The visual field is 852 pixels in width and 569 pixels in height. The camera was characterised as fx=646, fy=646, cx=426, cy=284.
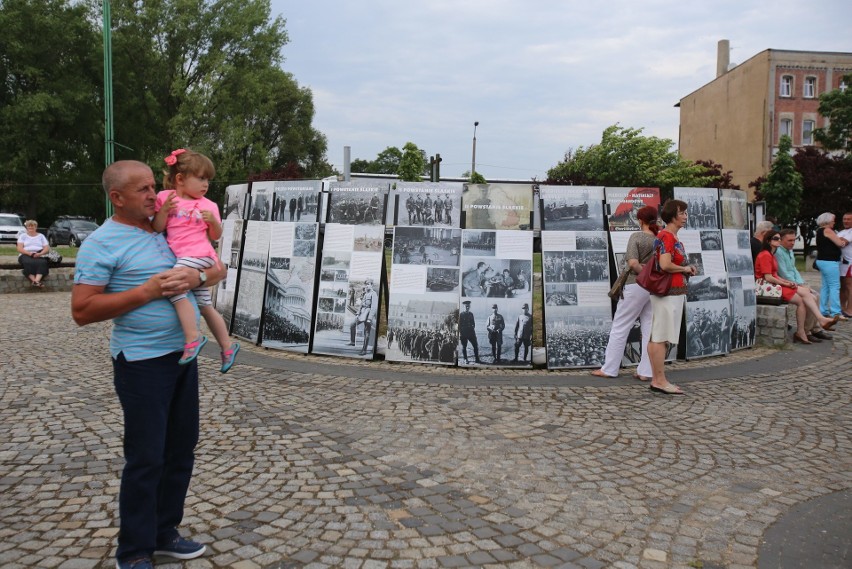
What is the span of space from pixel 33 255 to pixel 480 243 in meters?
12.3

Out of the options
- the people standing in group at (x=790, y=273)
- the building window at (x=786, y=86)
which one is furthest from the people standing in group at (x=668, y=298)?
the building window at (x=786, y=86)

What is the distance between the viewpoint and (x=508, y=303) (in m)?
7.80

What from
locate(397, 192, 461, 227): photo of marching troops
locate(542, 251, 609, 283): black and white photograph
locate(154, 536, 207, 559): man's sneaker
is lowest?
locate(154, 536, 207, 559): man's sneaker

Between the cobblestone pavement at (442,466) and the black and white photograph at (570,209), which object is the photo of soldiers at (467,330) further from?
the black and white photograph at (570,209)

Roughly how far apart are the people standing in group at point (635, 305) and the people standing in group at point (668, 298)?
448mm

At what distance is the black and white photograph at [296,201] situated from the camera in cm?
872

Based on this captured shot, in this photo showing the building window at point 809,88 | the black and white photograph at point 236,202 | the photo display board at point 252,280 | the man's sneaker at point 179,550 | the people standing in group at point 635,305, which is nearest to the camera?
the man's sneaker at point 179,550

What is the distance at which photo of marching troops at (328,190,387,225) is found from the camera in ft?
27.4

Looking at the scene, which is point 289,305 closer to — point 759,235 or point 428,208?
point 428,208

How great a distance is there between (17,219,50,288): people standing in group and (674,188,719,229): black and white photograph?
13.9 meters

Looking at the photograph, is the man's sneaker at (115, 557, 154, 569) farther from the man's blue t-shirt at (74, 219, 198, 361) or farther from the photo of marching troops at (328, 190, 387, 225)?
the photo of marching troops at (328, 190, 387, 225)

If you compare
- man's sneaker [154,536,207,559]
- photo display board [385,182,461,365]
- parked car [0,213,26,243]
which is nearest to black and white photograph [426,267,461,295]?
photo display board [385,182,461,365]

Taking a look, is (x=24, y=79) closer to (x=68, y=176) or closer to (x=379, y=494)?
(x=68, y=176)

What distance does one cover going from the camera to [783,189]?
3353 centimetres
